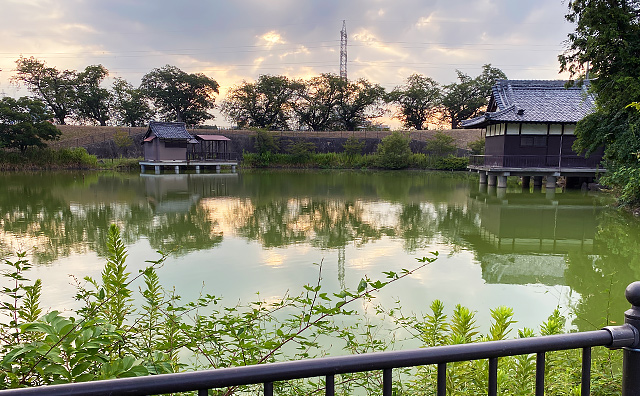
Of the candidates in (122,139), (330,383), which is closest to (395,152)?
(122,139)

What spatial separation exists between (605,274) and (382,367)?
6.34 m

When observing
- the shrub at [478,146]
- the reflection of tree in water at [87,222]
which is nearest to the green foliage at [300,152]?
the shrub at [478,146]

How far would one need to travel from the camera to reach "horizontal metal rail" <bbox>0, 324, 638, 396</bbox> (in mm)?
963

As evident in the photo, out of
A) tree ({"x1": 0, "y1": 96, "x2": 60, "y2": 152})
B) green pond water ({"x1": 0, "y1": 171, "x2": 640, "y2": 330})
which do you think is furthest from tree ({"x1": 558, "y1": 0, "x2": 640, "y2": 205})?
tree ({"x1": 0, "y1": 96, "x2": 60, "y2": 152})

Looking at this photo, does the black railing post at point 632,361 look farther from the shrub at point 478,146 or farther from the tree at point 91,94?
the tree at point 91,94

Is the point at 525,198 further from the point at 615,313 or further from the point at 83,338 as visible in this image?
the point at 83,338

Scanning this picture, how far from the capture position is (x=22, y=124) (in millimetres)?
25250

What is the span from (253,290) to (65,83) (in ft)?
116

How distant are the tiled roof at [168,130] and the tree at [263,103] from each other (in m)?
7.90

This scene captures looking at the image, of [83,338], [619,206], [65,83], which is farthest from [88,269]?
[65,83]

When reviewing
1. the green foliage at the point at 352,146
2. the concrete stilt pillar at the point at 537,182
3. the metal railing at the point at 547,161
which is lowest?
the concrete stilt pillar at the point at 537,182

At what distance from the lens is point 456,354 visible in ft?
3.63

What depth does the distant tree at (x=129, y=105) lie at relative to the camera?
1409 inches

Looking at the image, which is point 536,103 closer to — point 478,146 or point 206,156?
point 478,146
